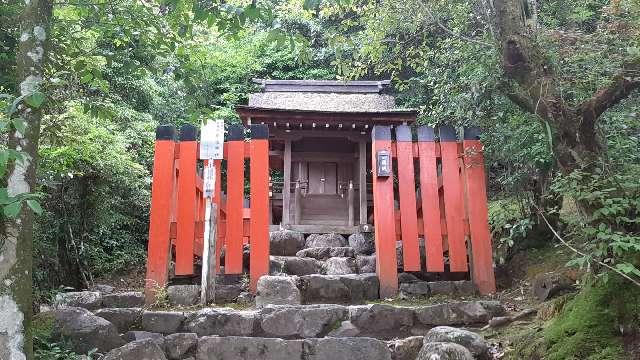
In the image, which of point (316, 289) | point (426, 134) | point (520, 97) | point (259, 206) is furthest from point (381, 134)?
point (520, 97)

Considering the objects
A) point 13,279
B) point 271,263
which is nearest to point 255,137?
point 271,263

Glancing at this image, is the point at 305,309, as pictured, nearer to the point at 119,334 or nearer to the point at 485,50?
the point at 119,334

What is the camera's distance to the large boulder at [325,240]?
30.9ft

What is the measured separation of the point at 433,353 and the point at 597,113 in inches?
Answer: 82.8

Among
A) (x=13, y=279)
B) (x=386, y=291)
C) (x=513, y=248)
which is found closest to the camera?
(x=13, y=279)

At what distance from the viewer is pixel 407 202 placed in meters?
6.29

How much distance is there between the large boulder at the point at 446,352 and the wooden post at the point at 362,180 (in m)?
6.62

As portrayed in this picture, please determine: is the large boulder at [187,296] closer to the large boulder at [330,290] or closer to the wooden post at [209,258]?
the wooden post at [209,258]

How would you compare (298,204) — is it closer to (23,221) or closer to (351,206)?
(351,206)

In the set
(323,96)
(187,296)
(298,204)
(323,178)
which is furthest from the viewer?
(323,96)

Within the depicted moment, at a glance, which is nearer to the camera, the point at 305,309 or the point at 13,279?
the point at 13,279

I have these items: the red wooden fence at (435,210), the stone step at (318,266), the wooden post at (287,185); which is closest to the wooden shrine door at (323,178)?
the wooden post at (287,185)

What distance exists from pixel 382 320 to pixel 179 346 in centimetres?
178

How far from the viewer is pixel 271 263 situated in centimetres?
655
